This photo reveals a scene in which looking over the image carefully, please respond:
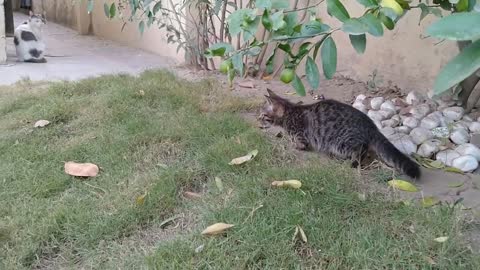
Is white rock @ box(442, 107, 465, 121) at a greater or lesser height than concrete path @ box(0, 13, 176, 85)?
greater

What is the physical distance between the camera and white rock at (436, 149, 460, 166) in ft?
10.1

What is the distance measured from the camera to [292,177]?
8.86 ft

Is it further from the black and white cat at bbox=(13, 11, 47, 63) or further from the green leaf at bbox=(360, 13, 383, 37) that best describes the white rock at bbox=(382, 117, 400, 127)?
the black and white cat at bbox=(13, 11, 47, 63)

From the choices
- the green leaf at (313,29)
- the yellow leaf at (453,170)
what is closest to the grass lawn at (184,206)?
the yellow leaf at (453,170)

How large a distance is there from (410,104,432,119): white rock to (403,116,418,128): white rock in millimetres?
64

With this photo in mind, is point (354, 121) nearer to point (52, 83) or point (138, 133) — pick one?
point (138, 133)

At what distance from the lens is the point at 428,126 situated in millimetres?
3551

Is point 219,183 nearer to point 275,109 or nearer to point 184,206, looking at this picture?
point 184,206

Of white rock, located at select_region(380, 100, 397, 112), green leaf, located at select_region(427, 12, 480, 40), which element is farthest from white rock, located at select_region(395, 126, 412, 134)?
green leaf, located at select_region(427, 12, 480, 40)

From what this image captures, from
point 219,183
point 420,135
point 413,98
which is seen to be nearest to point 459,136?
point 420,135

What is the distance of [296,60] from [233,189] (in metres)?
1.13

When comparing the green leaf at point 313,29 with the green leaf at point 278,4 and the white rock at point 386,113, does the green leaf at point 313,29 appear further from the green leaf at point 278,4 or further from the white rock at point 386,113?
the white rock at point 386,113

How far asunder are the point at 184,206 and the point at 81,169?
0.79 m

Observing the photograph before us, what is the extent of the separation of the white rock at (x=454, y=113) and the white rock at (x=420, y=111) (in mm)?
115
